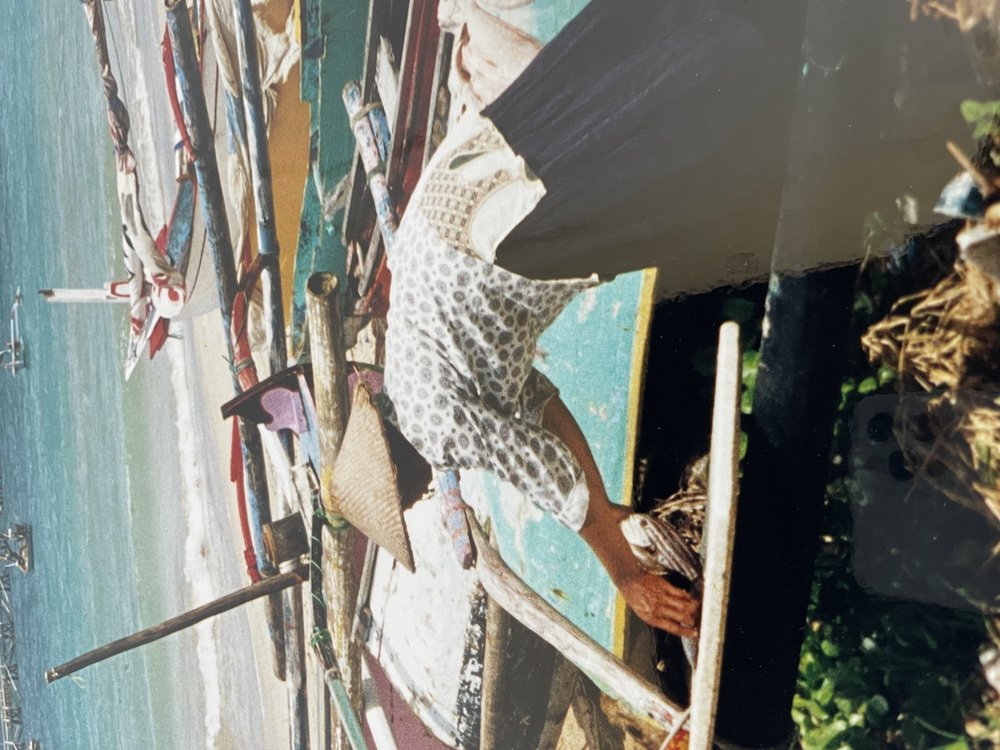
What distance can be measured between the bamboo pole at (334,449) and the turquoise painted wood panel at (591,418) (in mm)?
775

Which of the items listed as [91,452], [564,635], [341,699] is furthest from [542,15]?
[91,452]

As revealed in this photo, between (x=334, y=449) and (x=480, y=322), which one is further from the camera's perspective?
(x=334, y=449)

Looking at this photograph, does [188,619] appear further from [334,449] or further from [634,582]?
[634,582]

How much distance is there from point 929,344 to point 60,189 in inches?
156

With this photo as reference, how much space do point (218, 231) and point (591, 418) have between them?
1855 millimetres

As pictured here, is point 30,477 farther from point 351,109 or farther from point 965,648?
point 965,648

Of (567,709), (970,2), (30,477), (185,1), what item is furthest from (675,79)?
(30,477)

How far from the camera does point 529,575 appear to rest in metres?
2.24

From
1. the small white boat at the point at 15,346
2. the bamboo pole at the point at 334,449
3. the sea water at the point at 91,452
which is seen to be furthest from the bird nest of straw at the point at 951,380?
the small white boat at the point at 15,346

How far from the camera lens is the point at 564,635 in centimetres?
211

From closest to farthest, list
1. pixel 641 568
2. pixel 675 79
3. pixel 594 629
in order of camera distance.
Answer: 1. pixel 675 79
2. pixel 641 568
3. pixel 594 629

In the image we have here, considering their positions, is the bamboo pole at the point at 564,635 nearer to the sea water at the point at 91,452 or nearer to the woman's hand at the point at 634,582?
the woman's hand at the point at 634,582

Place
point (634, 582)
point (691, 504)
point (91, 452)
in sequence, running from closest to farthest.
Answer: point (691, 504) < point (634, 582) < point (91, 452)

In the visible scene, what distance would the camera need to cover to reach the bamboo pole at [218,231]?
10.7ft
